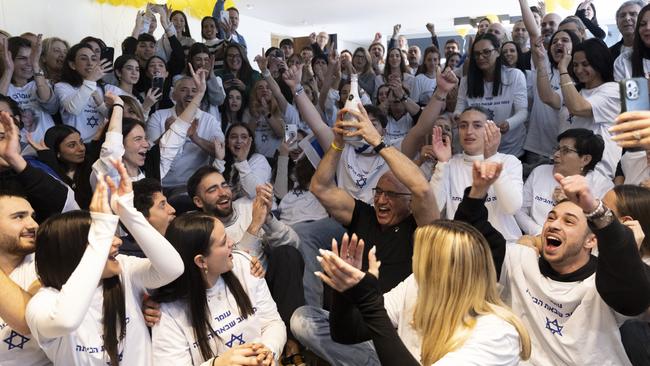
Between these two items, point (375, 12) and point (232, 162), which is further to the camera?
point (375, 12)

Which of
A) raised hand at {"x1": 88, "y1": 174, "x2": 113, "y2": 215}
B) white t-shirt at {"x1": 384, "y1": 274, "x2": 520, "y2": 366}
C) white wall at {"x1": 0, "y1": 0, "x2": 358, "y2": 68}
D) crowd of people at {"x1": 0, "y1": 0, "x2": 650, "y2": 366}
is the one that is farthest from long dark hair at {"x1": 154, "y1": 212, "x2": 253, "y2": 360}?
white wall at {"x1": 0, "y1": 0, "x2": 358, "y2": 68}

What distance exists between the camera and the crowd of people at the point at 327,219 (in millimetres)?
1694

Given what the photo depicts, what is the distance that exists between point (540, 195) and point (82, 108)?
10.2 ft

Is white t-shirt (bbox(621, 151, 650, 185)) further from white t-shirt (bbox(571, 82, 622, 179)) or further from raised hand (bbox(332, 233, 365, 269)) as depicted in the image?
raised hand (bbox(332, 233, 365, 269))

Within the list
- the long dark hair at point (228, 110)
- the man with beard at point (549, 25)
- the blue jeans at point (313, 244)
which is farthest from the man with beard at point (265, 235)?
the man with beard at point (549, 25)

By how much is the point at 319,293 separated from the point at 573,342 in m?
1.52

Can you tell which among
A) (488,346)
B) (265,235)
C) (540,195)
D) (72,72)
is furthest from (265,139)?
(488,346)

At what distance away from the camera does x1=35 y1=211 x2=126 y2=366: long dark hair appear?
1829mm

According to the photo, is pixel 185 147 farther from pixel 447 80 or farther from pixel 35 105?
pixel 447 80

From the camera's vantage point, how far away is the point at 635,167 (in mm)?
3256

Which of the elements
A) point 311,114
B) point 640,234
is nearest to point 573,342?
point 640,234

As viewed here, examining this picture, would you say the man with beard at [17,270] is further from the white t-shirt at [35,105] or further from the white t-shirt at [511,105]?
the white t-shirt at [511,105]

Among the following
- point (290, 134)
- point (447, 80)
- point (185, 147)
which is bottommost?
point (185, 147)

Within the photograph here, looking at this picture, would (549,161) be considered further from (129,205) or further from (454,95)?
(129,205)
